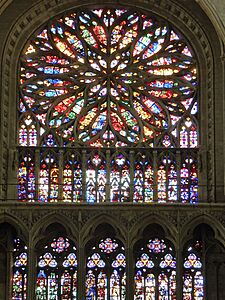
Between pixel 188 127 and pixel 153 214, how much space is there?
8.82 feet

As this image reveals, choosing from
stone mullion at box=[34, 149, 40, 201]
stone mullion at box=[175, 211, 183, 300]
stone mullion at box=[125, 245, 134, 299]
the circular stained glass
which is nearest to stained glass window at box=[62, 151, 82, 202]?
the circular stained glass

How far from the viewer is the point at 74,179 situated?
2883cm

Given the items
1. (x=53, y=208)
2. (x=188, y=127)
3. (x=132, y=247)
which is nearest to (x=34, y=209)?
(x=53, y=208)

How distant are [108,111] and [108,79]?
0.86 metres

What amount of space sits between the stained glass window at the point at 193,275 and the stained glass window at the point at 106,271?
144 centimetres

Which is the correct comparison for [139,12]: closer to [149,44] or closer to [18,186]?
[149,44]

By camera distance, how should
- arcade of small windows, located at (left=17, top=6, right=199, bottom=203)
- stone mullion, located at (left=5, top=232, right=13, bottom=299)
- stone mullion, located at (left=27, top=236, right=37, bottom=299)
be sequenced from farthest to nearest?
arcade of small windows, located at (left=17, top=6, right=199, bottom=203) → stone mullion, located at (left=5, top=232, right=13, bottom=299) → stone mullion, located at (left=27, top=236, right=37, bottom=299)

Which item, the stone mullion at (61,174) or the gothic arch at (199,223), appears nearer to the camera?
the gothic arch at (199,223)

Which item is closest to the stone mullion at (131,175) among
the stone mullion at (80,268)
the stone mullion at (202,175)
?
the stone mullion at (202,175)

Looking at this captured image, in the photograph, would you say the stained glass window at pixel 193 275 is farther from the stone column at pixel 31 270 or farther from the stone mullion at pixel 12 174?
the stone mullion at pixel 12 174

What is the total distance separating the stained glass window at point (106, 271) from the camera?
28281mm

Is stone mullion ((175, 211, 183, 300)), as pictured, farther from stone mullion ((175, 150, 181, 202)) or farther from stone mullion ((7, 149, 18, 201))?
stone mullion ((7, 149, 18, 201))

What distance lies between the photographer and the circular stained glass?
2934cm

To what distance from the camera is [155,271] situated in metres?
28.4
